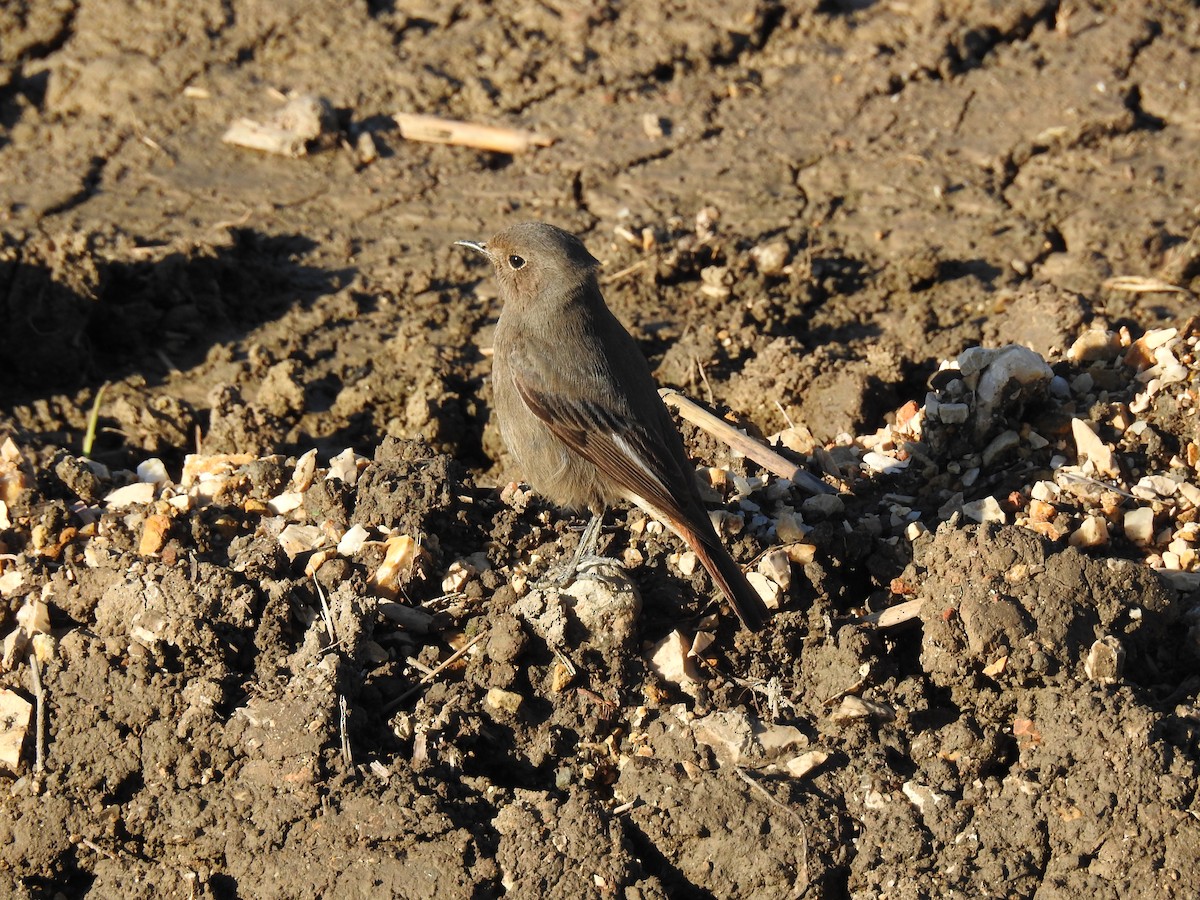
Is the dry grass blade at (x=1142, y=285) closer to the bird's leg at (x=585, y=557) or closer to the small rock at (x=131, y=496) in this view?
the bird's leg at (x=585, y=557)

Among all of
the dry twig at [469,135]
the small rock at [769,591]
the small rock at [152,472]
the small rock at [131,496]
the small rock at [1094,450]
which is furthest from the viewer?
the dry twig at [469,135]

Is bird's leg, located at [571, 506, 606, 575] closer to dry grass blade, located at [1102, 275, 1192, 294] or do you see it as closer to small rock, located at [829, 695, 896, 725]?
small rock, located at [829, 695, 896, 725]

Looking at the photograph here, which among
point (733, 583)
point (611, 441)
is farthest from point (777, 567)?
point (611, 441)

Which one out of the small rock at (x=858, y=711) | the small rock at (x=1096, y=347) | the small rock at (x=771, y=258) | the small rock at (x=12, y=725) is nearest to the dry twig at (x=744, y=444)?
the small rock at (x=858, y=711)

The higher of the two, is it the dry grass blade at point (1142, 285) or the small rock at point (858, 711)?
the small rock at point (858, 711)

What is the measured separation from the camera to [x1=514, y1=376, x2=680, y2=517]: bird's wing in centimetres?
492

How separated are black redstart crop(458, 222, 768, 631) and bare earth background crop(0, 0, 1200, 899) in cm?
27

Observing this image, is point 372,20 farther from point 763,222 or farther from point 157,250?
point 763,222

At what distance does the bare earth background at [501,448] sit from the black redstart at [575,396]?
10.7 inches

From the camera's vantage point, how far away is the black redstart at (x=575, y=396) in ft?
16.5

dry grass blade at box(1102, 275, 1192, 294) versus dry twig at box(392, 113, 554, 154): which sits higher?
dry twig at box(392, 113, 554, 154)

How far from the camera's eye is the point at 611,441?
5156mm

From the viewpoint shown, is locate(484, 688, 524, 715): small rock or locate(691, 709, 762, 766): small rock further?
locate(484, 688, 524, 715): small rock

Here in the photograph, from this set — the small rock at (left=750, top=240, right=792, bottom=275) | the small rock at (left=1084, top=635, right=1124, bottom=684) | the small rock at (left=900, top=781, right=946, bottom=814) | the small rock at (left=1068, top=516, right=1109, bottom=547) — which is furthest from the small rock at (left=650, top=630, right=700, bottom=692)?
the small rock at (left=750, top=240, right=792, bottom=275)
